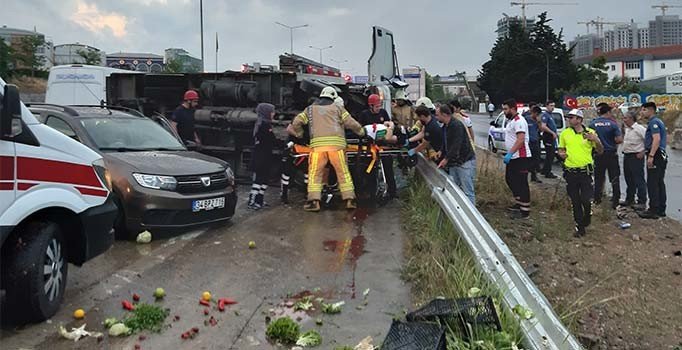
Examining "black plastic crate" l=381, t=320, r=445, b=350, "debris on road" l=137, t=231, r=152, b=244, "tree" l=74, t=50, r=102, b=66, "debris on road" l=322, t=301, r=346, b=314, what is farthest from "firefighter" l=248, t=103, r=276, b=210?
"tree" l=74, t=50, r=102, b=66

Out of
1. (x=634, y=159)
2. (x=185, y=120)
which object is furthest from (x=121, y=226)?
(x=634, y=159)

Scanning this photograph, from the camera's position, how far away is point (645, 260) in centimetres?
699

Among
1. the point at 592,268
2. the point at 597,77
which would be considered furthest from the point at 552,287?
the point at 597,77

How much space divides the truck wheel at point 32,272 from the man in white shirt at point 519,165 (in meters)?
6.54

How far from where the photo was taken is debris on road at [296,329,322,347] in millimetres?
4230

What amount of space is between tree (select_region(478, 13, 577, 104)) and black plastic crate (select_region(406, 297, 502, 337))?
49749 millimetres

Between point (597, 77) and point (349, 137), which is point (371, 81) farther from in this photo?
point (597, 77)

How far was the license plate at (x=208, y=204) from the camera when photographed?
24.0 ft

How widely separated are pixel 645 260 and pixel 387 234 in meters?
3.03

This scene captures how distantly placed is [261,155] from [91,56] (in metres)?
34.4

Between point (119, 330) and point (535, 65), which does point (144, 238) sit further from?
point (535, 65)

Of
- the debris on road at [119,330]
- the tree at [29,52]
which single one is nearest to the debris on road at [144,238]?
the debris on road at [119,330]

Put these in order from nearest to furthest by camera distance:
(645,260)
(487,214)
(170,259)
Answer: (170,259)
(645,260)
(487,214)

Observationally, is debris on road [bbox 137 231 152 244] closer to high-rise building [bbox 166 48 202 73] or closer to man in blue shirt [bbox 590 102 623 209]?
man in blue shirt [bbox 590 102 623 209]
